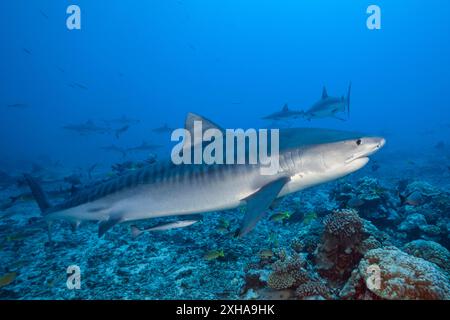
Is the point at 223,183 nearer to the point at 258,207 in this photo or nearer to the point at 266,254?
the point at 258,207

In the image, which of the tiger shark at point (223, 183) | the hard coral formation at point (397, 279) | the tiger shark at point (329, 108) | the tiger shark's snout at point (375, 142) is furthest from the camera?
the tiger shark at point (329, 108)

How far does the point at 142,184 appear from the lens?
4.80 metres

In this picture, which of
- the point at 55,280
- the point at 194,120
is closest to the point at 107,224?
the point at 55,280

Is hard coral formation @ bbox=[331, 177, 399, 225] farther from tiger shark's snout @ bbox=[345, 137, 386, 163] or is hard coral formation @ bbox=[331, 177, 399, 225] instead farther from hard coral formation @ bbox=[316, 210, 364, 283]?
tiger shark's snout @ bbox=[345, 137, 386, 163]

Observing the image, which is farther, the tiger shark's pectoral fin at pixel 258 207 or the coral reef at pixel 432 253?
the coral reef at pixel 432 253

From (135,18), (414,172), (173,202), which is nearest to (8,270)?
(173,202)

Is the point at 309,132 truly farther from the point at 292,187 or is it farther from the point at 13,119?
the point at 13,119

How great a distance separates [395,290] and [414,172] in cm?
1781

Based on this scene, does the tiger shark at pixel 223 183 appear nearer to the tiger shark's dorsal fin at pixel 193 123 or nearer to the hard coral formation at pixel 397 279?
the tiger shark's dorsal fin at pixel 193 123

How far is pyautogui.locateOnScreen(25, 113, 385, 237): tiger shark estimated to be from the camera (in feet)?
12.4

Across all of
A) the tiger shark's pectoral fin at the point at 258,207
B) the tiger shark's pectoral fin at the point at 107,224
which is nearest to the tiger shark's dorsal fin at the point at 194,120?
the tiger shark's pectoral fin at the point at 258,207

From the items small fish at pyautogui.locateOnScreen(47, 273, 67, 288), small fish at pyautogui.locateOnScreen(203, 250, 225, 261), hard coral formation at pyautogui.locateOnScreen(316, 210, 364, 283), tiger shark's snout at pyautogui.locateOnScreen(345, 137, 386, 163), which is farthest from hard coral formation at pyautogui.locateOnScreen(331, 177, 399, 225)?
small fish at pyautogui.locateOnScreen(47, 273, 67, 288)

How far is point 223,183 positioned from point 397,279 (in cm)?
253

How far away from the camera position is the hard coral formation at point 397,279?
10.1ft
